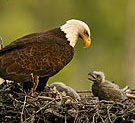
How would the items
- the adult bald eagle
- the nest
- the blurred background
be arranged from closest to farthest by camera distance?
the nest, the adult bald eagle, the blurred background

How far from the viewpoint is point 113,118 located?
902cm

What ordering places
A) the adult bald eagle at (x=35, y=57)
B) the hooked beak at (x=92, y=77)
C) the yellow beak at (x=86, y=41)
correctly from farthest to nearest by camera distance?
the yellow beak at (x=86, y=41) < the hooked beak at (x=92, y=77) < the adult bald eagle at (x=35, y=57)

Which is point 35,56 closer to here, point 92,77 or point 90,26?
point 92,77

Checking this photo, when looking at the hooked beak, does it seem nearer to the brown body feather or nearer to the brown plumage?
the brown plumage

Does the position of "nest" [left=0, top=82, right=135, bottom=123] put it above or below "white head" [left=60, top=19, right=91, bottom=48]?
below

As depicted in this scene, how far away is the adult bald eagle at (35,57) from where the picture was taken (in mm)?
9766

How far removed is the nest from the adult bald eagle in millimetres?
459

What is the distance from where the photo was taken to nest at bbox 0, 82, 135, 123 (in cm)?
905

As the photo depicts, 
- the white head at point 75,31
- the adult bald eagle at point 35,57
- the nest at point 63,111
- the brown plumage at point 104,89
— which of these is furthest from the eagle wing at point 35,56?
the nest at point 63,111

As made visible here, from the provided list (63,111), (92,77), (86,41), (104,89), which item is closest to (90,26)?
(86,41)

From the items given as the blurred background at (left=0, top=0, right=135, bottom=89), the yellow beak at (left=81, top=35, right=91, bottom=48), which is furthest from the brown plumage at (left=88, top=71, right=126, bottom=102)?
the blurred background at (left=0, top=0, right=135, bottom=89)

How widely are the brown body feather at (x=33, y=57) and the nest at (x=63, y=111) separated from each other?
46 cm

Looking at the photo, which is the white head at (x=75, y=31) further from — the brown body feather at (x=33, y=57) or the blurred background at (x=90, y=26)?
the blurred background at (x=90, y=26)

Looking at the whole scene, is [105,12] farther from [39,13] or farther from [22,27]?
[22,27]
